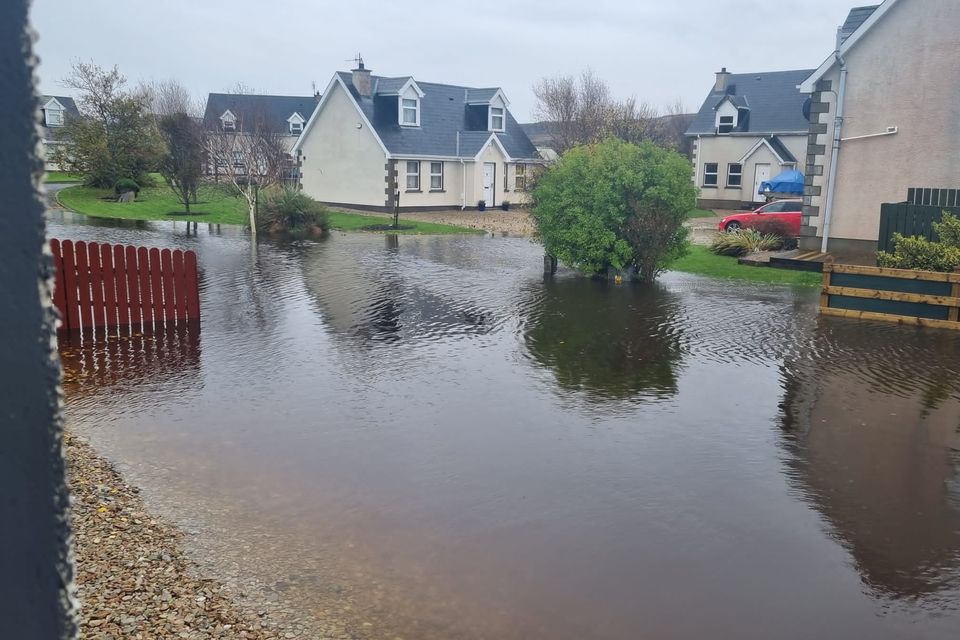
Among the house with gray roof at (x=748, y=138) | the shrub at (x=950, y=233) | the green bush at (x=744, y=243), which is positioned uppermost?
the house with gray roof at (x=748, y=138)

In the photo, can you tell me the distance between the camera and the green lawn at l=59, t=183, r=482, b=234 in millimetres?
35200

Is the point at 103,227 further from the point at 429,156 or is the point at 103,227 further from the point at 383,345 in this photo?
the point at 383,345

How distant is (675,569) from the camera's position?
637 centimetres

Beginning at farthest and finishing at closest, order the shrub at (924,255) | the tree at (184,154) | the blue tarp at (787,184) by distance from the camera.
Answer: the blue tarp at (787,184)
the tree at (184,154)
the shrub at (924,255)

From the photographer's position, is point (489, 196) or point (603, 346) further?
point (489, 196)

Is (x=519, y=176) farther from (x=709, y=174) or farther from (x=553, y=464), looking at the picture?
(x=553, y=464)

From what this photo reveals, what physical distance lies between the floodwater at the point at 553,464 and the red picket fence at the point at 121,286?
854 millimetres

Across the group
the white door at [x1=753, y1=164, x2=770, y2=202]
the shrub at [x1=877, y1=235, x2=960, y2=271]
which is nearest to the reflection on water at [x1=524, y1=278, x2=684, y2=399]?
the shrub at [x1=877, y1=235, x2=960, y2=271]

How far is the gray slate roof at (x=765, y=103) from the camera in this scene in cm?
4831

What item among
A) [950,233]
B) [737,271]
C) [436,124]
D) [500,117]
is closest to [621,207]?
[737,271]

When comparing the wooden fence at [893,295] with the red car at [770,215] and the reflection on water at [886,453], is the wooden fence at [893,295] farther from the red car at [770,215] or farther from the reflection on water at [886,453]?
the red car at [770,215]

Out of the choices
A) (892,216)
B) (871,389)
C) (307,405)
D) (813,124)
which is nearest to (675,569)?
(307,405)

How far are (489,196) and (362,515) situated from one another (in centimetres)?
3905

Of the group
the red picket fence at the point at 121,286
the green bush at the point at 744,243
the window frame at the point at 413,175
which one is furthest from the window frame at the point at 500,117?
the red picket fence at the point at 121,286
